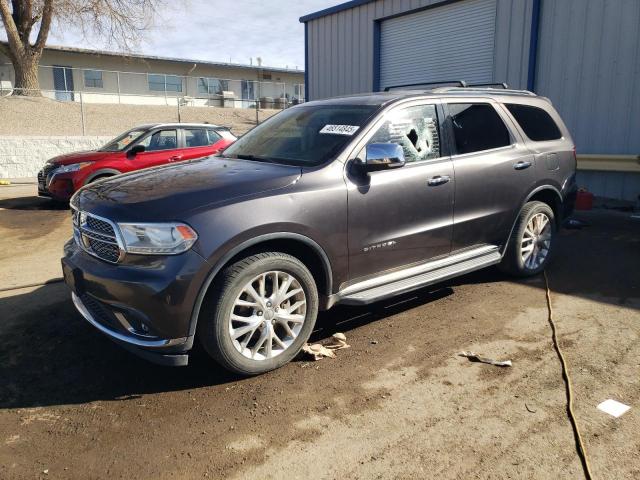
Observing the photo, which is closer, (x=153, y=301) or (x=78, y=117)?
(x=153, y=301)

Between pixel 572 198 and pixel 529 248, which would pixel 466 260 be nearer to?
pixel 529 248

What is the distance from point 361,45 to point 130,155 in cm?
767

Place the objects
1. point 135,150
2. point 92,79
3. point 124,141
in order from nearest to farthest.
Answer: point 135,150 < point 124,141 < point 92,79

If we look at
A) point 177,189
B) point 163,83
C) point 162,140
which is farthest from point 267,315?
point 163,83

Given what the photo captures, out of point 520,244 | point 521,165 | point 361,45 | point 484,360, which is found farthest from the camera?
point 361,45

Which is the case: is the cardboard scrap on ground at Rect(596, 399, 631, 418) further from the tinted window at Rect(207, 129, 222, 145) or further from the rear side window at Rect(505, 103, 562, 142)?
the tinted window at Rect(207, 129, 222, 145)

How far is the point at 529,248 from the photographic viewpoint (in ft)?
17.6

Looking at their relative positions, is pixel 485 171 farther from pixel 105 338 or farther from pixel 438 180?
pixel 105 338

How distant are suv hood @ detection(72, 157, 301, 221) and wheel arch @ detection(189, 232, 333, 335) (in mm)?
314

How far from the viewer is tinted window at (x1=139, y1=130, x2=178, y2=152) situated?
10177 mm

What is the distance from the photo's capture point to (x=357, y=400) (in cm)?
321

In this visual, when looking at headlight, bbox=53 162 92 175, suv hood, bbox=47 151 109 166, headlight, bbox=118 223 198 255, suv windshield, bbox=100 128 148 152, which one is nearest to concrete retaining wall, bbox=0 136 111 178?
suv hood, bbox=47 151 109 166

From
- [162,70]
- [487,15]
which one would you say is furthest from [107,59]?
[487,15]

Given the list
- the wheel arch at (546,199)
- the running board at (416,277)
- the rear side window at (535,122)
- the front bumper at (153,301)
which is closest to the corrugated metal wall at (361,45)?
the rear side window at (535,122)
